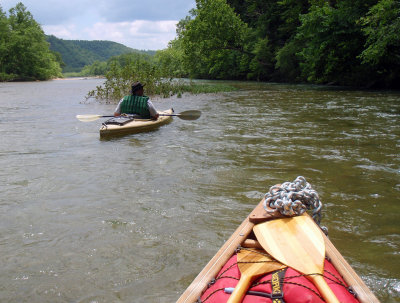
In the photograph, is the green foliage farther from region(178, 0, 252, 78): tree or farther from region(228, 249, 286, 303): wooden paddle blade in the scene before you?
region(228, 249, 286, 303): wooden paddle blade

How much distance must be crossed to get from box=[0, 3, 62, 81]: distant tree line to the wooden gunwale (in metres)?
53.1

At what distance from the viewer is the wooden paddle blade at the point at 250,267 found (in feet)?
5.64

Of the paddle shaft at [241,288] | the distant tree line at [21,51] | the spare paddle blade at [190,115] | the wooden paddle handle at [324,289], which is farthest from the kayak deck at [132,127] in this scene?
the distant tree line at [21,51]

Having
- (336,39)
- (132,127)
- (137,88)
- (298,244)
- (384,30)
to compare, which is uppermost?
(336,39)

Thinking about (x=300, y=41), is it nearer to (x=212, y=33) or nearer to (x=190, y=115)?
(x=212, y=33)

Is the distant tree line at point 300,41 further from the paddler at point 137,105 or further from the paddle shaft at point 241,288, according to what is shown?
the paddle shaft at point 241,288

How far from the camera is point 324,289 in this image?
172 cm

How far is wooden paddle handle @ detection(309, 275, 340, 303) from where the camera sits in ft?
5.40

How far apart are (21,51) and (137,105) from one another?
2054 inches

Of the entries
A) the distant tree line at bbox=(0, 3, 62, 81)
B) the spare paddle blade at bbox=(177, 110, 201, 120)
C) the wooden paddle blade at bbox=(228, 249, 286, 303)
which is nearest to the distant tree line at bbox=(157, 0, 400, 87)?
the spare paddle blade at bbox=(177, 110, 201, 120)

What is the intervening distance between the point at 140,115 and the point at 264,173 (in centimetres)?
436

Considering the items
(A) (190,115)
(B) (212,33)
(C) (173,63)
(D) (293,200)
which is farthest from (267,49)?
(D) (293,200)

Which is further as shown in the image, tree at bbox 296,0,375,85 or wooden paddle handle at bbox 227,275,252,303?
tree at bbox 296,0,375,85

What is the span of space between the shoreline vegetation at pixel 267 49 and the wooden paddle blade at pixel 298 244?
12.9m
